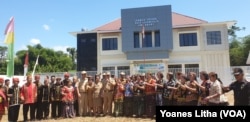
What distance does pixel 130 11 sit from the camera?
29.5 meters

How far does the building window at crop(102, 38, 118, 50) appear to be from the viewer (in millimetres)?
31292

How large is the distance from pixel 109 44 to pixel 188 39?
25.7ft

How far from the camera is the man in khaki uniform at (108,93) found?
11.6 metres

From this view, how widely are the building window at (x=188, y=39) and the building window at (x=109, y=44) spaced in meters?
6.51

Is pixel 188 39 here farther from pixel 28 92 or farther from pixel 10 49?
pixel 10 49

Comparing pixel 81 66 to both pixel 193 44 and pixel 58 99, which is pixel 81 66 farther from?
pixel 58 99

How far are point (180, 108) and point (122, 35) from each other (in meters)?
25.1

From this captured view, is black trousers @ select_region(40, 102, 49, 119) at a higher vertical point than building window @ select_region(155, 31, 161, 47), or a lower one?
lower

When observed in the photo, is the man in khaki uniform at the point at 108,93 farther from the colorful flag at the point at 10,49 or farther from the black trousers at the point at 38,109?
the colorful flag at the point at 10,49

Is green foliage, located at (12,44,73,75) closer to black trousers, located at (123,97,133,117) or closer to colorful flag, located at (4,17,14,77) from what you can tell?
black trousers, located at (123,97,133,117)

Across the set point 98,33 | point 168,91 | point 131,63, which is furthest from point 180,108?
point 98,33

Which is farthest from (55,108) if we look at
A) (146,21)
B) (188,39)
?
(188,39)

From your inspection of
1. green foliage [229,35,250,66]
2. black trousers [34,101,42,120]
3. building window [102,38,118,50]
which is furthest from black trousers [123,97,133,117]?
green foliage [229,35,250,66]

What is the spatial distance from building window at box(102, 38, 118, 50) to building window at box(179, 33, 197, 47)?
6.51m
